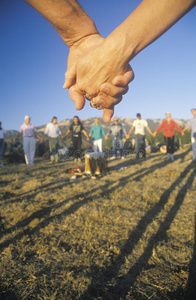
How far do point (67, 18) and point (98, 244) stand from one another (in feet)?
9.21

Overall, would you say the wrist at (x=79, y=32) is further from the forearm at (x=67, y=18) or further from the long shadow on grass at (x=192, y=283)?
the long shadow on grass at (x=192, y=283)

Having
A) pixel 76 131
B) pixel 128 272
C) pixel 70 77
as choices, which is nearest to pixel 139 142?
pixel 76 131

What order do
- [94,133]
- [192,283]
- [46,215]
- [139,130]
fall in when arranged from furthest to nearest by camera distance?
1. [139,130]
2. [94,133]
3. [46,215]
4. [192,283]

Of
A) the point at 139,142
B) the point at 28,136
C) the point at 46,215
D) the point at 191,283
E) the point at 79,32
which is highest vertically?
the point at 79,32

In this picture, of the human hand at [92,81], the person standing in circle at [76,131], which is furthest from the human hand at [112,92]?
the person standing in circle at [76,131]

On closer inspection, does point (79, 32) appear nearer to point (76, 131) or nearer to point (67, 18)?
point (67, 18)

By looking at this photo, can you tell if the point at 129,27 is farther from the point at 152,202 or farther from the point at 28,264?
the point at 152,202

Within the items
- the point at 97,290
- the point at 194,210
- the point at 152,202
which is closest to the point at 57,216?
the point at 97,290

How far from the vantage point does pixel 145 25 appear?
76 cm

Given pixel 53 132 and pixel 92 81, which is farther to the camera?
pixel 53 132

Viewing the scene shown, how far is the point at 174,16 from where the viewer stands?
2.34 feet

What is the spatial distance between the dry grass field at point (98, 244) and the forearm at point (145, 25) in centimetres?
230

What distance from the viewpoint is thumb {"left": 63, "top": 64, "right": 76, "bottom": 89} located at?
1.10 m

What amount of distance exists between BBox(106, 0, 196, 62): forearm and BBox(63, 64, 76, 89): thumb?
31cm
